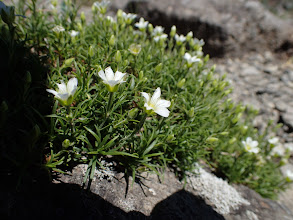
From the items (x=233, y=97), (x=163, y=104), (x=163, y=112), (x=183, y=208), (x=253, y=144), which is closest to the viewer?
(x=163, y=112)

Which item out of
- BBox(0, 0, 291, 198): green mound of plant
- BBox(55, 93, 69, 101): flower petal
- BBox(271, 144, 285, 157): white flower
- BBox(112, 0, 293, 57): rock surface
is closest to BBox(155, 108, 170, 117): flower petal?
BBox(0, 0, 291, 198): green mound of plant

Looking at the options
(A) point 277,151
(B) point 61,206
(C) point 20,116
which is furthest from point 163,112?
(A) point 277,151

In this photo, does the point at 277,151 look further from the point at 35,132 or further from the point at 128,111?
the point at 35,132

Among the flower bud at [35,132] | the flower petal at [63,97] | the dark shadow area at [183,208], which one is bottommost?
the dark shadow area at [183,208]

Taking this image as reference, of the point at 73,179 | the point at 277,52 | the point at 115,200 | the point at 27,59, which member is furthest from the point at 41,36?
the point at 277,52

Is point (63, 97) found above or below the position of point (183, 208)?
above

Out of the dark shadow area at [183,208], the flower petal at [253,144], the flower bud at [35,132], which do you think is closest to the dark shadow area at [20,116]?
the flower bud at [35,132]

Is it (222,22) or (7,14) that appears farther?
(222,22)

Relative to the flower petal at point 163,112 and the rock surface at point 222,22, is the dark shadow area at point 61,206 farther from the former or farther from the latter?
the rock surface at point 222,22
